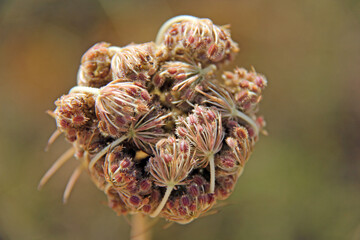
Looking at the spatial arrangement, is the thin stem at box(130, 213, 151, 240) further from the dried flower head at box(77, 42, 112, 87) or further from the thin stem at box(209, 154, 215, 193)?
the dried flower head at box(77, 42, 112, 87)

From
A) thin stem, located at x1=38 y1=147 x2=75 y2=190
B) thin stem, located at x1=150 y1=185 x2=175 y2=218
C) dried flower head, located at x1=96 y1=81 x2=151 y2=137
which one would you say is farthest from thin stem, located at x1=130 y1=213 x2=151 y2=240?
dried flower head, located at x1=96 y1=81 x2=151 y2=137

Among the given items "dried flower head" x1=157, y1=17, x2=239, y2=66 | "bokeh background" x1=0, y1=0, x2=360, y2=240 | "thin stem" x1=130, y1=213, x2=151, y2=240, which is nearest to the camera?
"dried flower head" x1=157, y1=17, x2=239, y2=66

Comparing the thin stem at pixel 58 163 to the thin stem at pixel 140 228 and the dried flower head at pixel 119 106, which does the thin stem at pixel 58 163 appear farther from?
the dried flower head at pixel 119 106

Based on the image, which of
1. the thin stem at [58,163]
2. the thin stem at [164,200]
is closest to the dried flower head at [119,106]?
the thin stem at [164,200]

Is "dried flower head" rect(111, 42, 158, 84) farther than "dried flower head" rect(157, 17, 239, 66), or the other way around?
"dried flower head" rect(157, 17, 239, 66)

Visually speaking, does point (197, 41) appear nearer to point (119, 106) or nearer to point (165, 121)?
point (165, 121)
